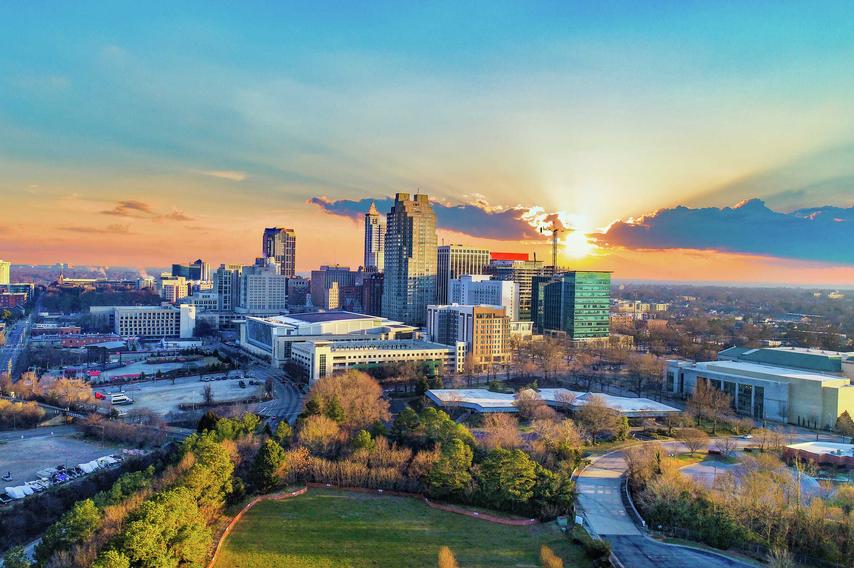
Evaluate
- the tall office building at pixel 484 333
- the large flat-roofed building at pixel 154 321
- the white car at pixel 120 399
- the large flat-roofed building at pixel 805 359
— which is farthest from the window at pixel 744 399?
the large flat-roofed building at pixel 154 321

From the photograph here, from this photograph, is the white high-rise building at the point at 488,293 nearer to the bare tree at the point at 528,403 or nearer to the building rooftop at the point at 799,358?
the building rooftop at the point at 799,358

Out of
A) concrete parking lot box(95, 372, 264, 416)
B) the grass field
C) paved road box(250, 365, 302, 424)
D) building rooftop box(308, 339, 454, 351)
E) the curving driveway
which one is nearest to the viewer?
the curving driveway

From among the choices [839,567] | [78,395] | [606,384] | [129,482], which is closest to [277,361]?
[78,395]

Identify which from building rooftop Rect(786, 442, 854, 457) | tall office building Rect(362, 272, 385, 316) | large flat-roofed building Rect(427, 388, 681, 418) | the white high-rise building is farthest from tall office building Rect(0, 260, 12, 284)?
building rooftop Rect(786, 442, 854, 457)

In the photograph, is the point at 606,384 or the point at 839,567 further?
the point at 606,384

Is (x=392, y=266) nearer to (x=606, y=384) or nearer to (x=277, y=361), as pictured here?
(x=277, y=361)

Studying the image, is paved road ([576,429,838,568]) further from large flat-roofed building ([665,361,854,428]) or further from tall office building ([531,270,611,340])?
tall office building ([531,270,611,340])

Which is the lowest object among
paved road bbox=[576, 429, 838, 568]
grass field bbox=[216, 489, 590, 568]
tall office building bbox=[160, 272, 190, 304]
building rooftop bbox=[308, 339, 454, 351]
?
grass field bbox=[216, 489, 590, 568]
